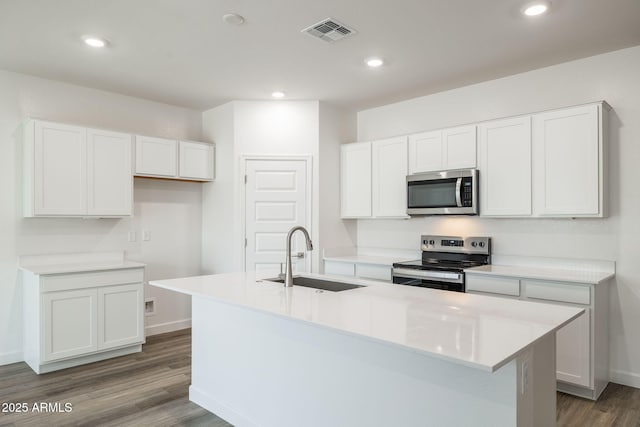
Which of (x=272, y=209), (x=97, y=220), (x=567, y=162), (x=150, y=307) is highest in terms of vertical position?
(x=567, y=162)

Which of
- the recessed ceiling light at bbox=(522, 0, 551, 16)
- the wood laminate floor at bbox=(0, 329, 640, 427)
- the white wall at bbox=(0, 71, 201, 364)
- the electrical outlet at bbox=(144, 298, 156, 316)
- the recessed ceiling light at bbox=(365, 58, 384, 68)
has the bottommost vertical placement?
the wood laminate floor at bbox=(0, 329, 640, 427)

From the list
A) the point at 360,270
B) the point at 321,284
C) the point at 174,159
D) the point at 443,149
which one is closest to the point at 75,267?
the point at 174,159

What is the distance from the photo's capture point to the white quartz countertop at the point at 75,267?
3.56 m

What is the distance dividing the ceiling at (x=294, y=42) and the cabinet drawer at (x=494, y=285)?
5.95 ft

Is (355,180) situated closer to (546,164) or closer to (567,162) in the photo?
(546,164)

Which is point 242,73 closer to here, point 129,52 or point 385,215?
point 129,52

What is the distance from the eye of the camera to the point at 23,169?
3805 mm

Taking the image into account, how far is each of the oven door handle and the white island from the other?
120 cm

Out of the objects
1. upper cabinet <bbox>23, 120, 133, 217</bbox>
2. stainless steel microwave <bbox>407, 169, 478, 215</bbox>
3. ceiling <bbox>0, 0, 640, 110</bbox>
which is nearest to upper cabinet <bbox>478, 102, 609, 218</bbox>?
stainless steel microwave <bbox>407, 169, 478, 215</bbox>

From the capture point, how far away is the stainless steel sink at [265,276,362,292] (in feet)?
8.99

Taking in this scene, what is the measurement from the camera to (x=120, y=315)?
3902 millimetres

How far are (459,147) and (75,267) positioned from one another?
12.2 feet

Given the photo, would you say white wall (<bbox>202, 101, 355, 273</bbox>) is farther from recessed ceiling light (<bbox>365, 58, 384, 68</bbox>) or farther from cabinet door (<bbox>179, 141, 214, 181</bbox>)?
recessed ceiling light (<bbox>365, 58, 384, 68</bbox>)

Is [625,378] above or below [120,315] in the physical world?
below
